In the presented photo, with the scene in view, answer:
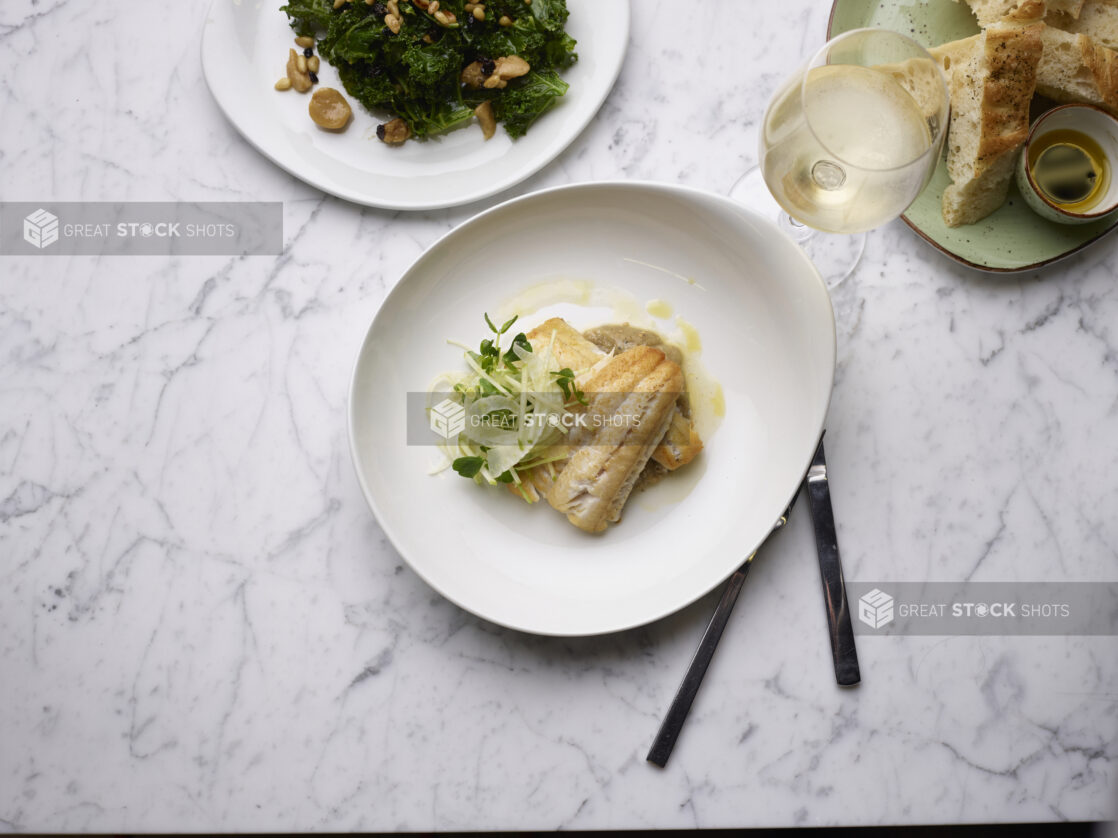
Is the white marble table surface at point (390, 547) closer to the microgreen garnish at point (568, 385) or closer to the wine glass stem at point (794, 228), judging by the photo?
the wine glass stem at point (794, 228)

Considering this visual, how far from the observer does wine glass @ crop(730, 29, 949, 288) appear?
151 cm

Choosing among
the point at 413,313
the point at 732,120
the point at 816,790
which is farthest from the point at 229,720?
the point at 732,120

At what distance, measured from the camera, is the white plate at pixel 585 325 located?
182 centimetres

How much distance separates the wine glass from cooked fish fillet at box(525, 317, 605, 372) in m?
0.59

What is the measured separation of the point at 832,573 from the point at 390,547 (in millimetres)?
1117

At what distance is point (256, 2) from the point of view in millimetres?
2037

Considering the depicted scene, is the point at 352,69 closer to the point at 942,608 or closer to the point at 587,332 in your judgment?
the point at 587,332

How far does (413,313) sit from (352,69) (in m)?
0.65

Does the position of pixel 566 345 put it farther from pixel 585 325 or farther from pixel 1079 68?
pixel 1079 68

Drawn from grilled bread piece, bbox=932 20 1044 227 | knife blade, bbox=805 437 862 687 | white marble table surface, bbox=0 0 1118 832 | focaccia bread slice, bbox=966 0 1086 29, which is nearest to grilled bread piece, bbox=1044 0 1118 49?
focaccia bread slice, bbox=966 0 1086 29

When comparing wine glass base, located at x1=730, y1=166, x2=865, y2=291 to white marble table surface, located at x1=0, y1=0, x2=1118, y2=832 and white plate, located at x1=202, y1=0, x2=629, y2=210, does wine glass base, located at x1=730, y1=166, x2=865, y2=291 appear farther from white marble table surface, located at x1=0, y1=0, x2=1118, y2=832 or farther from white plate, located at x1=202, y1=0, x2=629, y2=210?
white plate, located at x1=202, y1=0, x2=629, y2=210

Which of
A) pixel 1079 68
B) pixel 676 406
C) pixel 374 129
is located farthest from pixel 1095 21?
pixel 374 129

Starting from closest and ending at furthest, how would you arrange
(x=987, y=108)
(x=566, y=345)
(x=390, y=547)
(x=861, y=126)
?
(x=861, y=126) → (x=987, y=108) → (x=566, y=345) → (x=390, y=547)

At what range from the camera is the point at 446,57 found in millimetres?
1934
